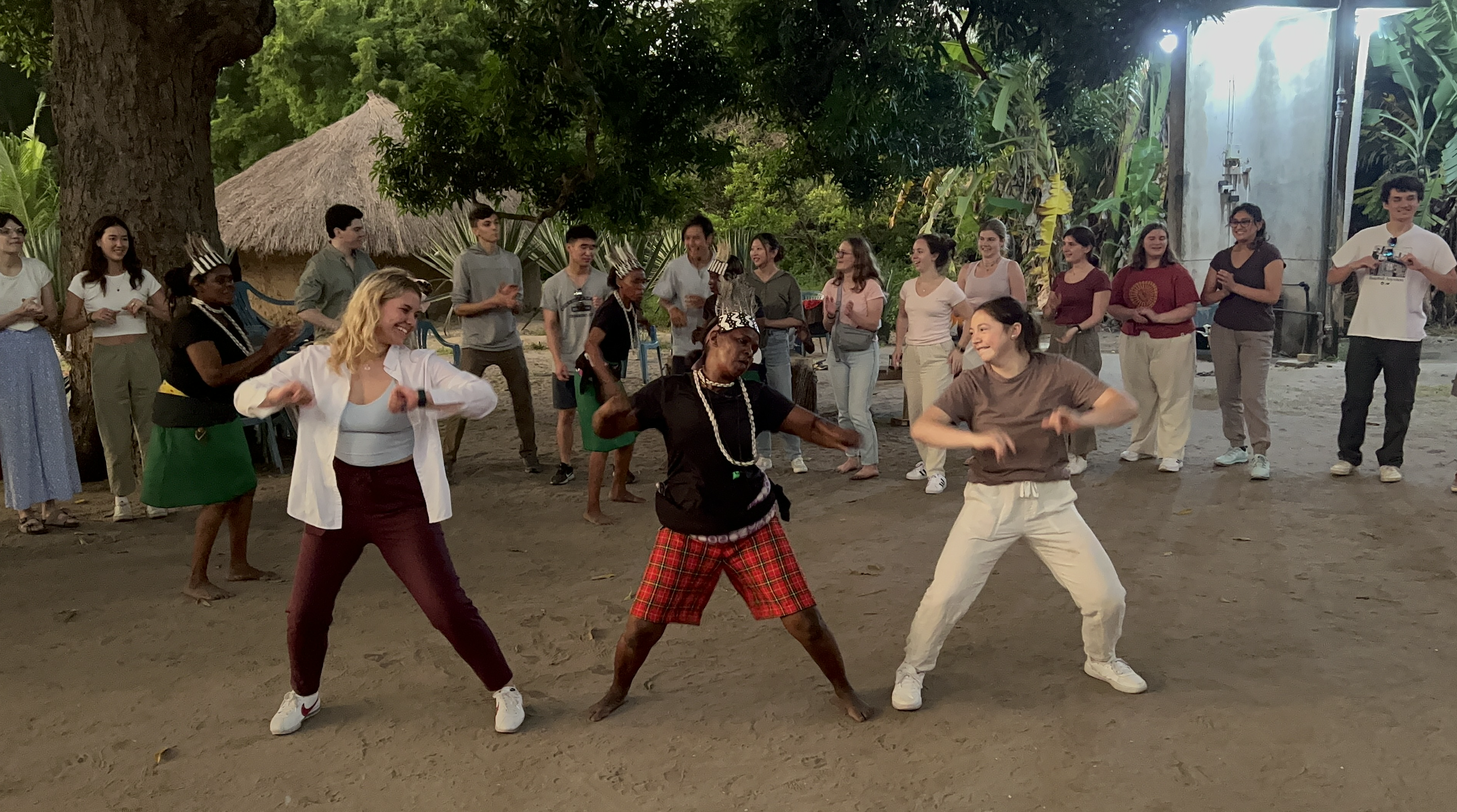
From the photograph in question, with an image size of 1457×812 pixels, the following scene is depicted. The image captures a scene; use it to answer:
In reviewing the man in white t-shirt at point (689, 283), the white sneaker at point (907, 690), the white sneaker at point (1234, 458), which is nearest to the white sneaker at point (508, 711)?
the white sneaker at point (907, 690)

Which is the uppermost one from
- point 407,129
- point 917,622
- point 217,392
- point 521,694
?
point 407,129

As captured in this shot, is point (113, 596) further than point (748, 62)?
No

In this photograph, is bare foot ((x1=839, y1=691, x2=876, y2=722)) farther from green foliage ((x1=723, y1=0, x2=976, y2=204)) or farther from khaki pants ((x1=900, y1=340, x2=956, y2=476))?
green foliage ((x1=723, y1=0, x2=976, y2=204))

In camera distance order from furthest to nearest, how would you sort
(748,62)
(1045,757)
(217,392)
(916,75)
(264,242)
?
(264,242)
(748,62)
(916,75)
(217,392)
(1045,757)

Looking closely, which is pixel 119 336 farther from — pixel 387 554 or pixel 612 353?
pixel 387 554

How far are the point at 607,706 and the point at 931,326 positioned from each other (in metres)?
4.11

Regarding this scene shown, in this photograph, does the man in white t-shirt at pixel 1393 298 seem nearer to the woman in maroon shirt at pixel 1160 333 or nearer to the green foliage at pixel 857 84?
the woman in maroon shirt at pixel 1160 333

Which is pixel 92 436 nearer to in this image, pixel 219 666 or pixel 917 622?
pixel 219 666

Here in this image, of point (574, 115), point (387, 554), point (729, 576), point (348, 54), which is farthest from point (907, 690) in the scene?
point (348, 54)

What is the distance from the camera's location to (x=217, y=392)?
5133 millimetres

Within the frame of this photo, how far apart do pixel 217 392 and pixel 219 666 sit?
1384mm

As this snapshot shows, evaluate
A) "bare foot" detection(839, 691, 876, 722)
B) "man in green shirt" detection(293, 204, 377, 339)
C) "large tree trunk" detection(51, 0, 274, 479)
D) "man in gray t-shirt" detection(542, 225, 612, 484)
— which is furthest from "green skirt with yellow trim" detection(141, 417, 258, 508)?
"large tree trunk" detection(51, 0, 274, 479)

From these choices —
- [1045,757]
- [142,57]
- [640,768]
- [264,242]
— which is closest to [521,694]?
[640,768]

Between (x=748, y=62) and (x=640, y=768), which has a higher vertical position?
(x=748, y=62)
